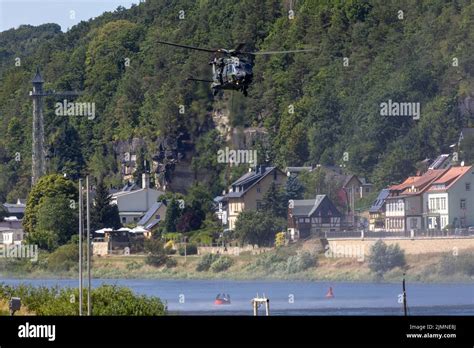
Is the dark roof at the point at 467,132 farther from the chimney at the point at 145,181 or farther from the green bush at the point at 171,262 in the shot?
the green bush at the point at 171,262

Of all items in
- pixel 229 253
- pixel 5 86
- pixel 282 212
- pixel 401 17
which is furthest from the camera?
pixel 401 17

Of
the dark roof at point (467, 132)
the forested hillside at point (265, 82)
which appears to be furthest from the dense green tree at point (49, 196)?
the dark roof at point (467, 132)

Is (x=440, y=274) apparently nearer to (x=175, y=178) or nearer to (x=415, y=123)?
(x=175, y=178)

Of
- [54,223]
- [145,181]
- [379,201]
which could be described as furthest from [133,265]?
[379,201]

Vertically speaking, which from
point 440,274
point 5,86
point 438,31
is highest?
point 438,31
